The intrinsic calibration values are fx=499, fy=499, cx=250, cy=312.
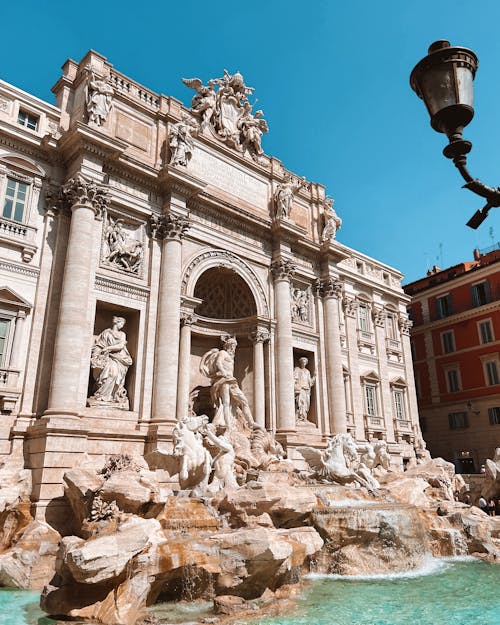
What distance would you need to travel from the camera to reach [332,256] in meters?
23.1

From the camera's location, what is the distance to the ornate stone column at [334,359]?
20750 mm

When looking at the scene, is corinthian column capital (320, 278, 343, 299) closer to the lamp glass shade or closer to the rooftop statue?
the rooftop statue

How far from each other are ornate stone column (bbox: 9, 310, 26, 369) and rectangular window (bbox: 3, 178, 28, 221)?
291 centimetres

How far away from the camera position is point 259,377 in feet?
62.5

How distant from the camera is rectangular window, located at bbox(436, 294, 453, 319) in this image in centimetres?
3145

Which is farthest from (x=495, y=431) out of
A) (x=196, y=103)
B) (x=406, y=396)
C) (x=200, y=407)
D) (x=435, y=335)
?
(x=196, y=103)

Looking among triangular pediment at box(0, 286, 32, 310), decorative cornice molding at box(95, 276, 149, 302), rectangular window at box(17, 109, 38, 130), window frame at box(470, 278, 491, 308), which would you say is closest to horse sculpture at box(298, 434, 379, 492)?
decorative cornice molding at box(95, 276, 149, 302)

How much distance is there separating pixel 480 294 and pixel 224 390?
1971cm

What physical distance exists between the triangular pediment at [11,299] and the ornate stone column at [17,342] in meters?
0.18

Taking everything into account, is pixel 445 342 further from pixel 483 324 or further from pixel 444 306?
pixel 483 324

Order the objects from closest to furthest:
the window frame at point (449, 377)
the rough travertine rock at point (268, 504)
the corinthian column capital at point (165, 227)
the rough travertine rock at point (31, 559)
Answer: the rough travertine rock at point (31, 559)
the rough travertine rock at point (268, 504)
the corinthian column capital at point (165, 227)
the window frame at point (449, 377)

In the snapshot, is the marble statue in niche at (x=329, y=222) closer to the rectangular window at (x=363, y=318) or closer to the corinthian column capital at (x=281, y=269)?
the corinthian column capital at (x=281, y=269)

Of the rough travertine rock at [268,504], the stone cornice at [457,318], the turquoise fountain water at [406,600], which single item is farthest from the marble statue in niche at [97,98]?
the stone cornice at [457,318]

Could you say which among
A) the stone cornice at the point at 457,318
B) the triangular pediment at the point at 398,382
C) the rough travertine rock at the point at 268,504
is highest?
the stone cornice at the point at 457,318
